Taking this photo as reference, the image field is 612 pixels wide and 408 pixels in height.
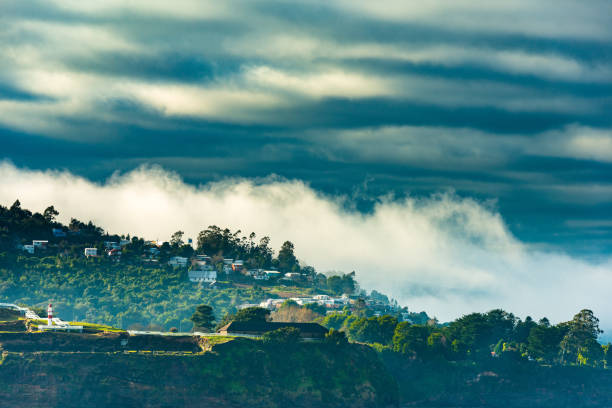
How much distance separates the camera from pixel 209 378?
174 metres

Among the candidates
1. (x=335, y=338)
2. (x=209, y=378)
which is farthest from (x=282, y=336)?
(x=209, y=378)

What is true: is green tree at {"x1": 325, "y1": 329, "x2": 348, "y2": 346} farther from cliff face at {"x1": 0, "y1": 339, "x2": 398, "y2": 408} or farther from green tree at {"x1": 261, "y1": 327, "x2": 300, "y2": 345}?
green tree at {"x1": 261, "y1": 327, "x2": 300, "y2": 345}

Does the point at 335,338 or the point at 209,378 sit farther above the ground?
the point at 335,338

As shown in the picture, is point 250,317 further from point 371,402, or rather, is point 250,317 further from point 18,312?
point 18,312

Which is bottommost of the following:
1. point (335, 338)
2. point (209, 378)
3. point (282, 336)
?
point (209, 378)

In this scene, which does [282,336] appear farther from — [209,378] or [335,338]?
[209,378]

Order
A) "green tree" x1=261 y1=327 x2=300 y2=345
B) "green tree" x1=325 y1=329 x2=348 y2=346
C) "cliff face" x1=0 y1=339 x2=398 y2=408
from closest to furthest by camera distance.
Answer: "cliff face" x1=0 y1=339 x2=398 y2=408 < "green tree" x1=261 y1=327 x2=300 y2=345 < "green tree" x1=325 y1=329 x2=348 y2=346

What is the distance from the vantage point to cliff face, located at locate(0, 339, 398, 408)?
16200 centimetres

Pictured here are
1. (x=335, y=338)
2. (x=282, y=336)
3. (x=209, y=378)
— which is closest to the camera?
(x=209, y=378)

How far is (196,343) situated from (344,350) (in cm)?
2740

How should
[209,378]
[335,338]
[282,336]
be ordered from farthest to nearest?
[335,338] < [282,336] < [209,378]

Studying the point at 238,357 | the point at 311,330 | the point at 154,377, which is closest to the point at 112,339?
the point at 154,377

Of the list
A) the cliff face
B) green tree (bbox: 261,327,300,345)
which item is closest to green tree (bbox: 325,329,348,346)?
the cliff face

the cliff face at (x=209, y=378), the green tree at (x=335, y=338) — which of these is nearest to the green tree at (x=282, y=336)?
the cliff face at (x=209, y=378)
